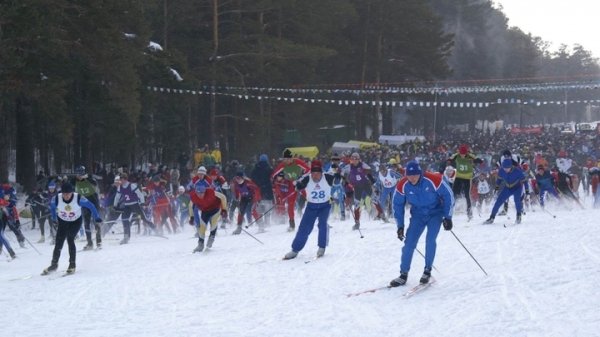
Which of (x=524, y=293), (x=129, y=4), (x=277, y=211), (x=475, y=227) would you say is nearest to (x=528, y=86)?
(x=129, y=4)

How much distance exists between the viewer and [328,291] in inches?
469

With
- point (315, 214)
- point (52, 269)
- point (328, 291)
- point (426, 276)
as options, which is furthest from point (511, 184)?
point (52, 269)

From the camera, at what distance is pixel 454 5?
8456cm

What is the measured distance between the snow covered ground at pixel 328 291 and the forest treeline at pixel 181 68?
13.9 metres

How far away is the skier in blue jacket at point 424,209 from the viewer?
11539 millimetres

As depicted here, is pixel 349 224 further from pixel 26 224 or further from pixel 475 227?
pixel 26 224

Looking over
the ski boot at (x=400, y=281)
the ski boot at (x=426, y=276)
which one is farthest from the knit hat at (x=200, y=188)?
the ski boot at (x=426, y=276)

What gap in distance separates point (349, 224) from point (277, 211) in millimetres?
2954

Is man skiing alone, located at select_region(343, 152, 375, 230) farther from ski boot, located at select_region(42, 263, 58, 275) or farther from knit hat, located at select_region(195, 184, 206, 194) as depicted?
ski boot, located at select_region(42, 263, 58, 275)

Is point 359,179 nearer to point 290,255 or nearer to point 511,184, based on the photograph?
point 511,184

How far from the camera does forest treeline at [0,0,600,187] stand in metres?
30.2

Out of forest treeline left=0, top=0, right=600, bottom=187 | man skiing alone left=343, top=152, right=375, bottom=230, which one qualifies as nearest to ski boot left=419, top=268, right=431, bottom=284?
man skiing alone left=343, top=152, right=375, bottom=230

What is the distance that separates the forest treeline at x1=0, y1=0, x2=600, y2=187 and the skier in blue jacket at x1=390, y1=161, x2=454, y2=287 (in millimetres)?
18304

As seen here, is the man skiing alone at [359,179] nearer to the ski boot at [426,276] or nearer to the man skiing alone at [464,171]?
the man skiing alone at [464,171]
